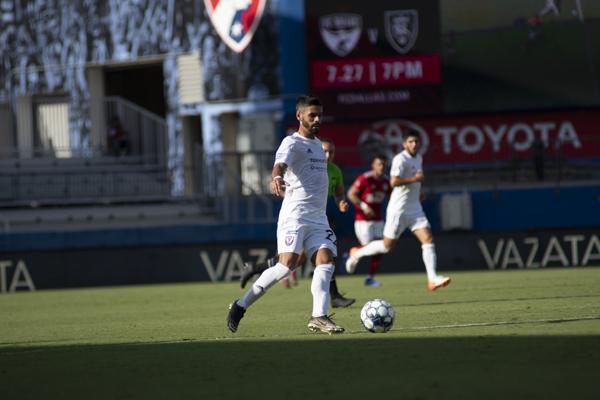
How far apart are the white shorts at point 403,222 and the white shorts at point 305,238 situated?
5.73 meters

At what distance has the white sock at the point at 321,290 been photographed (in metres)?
10.5

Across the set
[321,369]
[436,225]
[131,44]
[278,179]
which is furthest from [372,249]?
[131,44]

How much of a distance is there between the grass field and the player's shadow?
0.01 metres

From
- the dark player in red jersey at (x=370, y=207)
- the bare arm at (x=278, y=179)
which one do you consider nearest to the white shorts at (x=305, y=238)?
the bare arm at (x=278, y=179)

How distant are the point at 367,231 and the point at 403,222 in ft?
9.07

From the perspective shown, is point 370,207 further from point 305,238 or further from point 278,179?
point 278,179

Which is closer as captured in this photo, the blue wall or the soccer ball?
the soccer ball

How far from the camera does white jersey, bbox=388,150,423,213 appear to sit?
16297 millimetres

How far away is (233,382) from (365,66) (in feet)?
70.9

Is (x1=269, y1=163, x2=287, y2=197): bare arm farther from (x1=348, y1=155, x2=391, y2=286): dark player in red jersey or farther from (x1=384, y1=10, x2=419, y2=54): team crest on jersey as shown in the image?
(x1=384, y1=10, x2=419, y2=54): team crest on jersey

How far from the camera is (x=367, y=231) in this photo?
19469mm

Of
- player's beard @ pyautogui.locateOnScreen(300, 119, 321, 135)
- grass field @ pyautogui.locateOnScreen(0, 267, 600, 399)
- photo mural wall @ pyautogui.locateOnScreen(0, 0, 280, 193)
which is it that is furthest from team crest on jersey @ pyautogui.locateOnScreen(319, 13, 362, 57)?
player's beard @ pyautogui.locateOnScreen(300, 119, 321, 135)

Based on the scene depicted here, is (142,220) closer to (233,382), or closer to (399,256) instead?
(399,256)

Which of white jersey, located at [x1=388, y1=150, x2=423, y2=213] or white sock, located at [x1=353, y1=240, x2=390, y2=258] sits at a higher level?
white jersey, located at [x1=388, y1=150, x2=423, y2=213]
